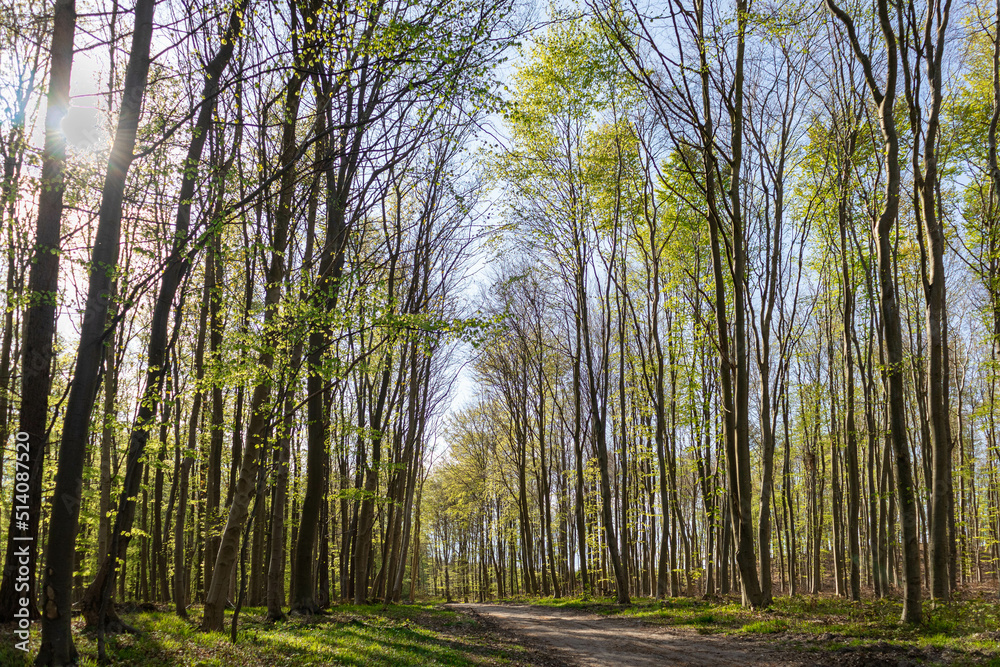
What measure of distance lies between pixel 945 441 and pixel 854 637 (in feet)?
11.3

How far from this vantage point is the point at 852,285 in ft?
49.6

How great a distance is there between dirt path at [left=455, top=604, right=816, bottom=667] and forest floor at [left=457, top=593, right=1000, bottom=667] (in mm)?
14

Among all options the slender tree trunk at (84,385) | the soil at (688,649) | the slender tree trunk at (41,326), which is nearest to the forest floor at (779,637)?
the soil at (688,649)

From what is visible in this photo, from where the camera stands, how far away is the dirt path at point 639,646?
7.46 meters

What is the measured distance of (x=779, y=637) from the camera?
27.2ft

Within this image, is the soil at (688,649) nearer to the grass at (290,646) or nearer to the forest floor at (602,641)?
the forest floor at (602,641)

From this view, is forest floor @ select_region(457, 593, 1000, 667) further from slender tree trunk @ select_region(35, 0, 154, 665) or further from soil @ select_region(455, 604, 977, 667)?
slender tree trunk @ select_region(35, 0, 154, 665)

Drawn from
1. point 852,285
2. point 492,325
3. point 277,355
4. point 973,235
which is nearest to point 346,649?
point 277,355

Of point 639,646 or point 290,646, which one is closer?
point 290,646

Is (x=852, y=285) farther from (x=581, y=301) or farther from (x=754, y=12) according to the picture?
(x=754, y=12)

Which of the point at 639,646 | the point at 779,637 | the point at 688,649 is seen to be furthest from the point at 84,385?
the point at 779,637

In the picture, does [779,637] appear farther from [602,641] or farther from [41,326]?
[41,326]

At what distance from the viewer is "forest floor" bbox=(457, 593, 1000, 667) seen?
6.41 m

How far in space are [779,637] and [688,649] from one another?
4.58 feet
